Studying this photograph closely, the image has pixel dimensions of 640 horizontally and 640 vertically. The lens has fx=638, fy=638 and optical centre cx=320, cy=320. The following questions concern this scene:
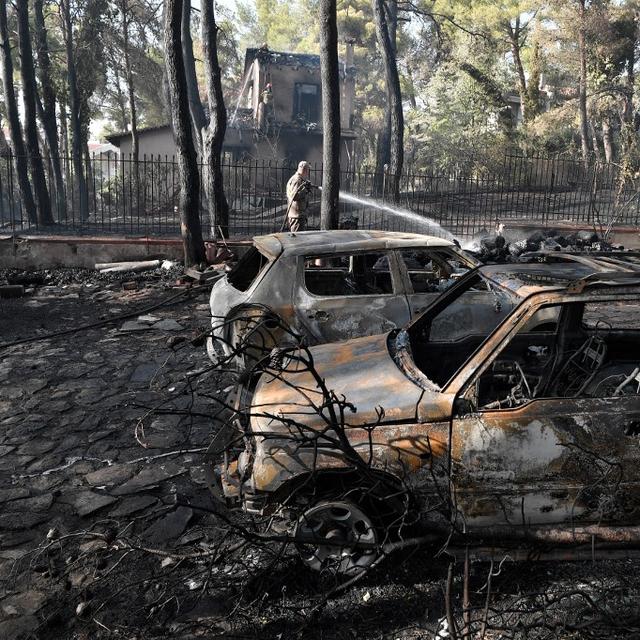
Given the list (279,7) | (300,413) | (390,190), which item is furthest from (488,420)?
(279,7)

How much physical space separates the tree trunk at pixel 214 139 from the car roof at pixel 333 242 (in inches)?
264

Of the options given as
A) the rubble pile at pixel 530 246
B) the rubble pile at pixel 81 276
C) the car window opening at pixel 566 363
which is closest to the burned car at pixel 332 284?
the car window opening at pixel 566 363

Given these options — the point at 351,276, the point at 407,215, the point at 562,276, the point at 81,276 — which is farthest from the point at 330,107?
the point at 562,276

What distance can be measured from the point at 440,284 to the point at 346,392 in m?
3.12

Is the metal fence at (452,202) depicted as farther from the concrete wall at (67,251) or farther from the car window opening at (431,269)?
the car window opening at (431,269)

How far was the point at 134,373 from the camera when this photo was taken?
7.21 m

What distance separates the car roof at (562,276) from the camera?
3.55 meters

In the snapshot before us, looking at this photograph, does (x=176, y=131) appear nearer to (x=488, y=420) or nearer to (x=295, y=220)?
(x=295, y=220)

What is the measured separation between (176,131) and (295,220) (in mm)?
2771

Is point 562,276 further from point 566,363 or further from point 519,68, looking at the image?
point 519,68

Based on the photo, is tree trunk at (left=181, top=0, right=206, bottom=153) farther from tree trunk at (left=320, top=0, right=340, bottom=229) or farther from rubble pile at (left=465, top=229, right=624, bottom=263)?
rubble pile at (left=465, top=229, right=624, bottom=263)

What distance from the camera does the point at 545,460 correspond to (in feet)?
10.8

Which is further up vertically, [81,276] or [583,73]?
[583,73]

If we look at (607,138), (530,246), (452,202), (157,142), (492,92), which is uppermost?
(492,92)
